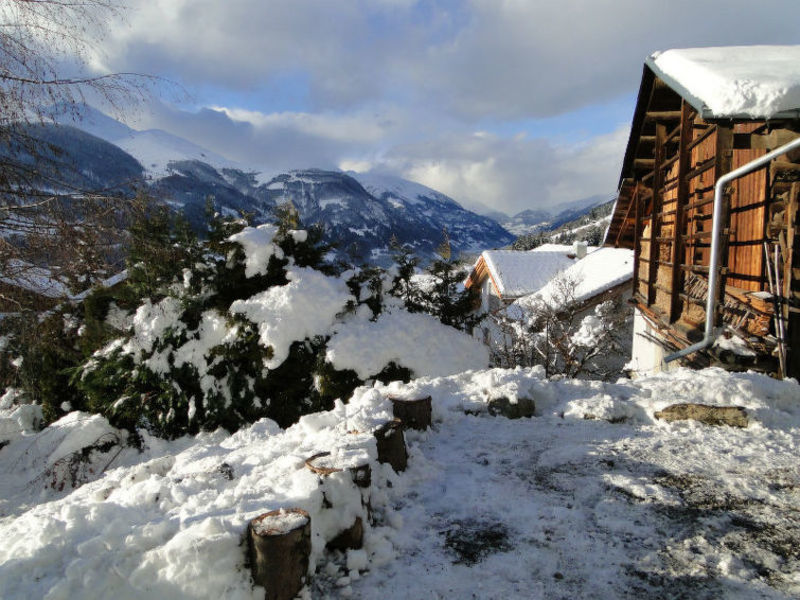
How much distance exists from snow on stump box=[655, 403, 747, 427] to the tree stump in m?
3.00

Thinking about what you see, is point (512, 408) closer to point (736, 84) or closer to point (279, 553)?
point (279, 553)

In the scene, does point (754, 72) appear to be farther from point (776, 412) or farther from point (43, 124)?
point (43, 124)

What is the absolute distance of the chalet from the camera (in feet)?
69.9

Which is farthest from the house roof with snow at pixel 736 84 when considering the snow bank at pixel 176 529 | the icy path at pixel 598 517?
the snow bank at pixel 176 529

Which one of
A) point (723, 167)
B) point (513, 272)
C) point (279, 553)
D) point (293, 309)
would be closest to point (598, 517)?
point (279, 553)

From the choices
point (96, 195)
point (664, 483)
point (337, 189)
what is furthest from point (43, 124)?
point (337, 189)

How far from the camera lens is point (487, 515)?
3.38 meters

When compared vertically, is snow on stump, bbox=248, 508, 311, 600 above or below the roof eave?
below

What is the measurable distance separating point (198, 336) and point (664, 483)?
7.48 meters

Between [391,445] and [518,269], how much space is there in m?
19.9

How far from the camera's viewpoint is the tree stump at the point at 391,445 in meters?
3.95

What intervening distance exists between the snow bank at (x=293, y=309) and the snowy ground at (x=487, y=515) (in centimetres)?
265

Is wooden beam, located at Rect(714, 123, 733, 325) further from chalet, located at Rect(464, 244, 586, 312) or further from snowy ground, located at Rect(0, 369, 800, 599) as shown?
chalet, located at Rect(464, 244, 586, 312)

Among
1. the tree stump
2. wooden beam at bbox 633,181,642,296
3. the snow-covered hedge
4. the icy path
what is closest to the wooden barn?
the icy path
